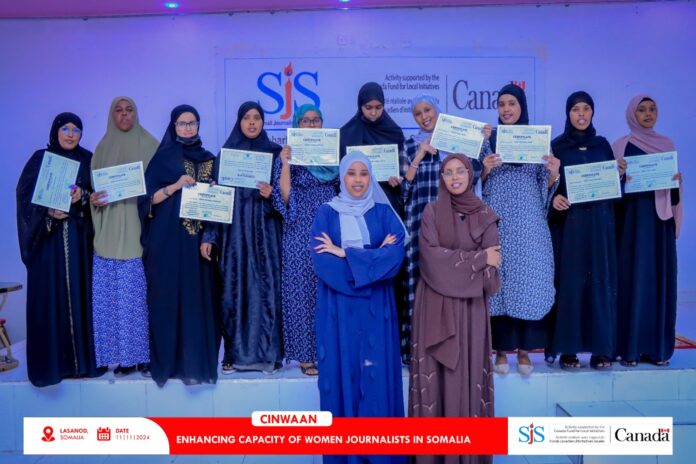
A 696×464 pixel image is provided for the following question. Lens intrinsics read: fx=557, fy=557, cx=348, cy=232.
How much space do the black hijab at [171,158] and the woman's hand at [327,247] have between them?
3.34ft

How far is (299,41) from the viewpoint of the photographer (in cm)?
535

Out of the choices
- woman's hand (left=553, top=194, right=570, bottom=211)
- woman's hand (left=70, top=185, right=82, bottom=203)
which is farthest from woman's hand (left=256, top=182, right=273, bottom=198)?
woman's hand (left=553, top=194, right=570, bottom=211)

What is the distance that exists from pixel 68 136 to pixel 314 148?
1.43 m

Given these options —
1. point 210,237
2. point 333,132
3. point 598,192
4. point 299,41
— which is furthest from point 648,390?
point 299,41

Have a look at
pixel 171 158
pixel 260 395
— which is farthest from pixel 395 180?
pixel 260 395

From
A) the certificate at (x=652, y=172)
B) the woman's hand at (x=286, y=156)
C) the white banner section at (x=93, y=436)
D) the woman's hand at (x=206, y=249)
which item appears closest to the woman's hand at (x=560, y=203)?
the certificate at (x=652, y=172)

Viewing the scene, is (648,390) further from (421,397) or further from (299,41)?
(299,41)

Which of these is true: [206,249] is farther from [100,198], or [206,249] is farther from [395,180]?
[395,180]

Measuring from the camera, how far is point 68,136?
3215mm

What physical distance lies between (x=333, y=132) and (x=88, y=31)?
3599 millimetres

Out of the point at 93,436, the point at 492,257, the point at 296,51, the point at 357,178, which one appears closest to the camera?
the point at 492,257

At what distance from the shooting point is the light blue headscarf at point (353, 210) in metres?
2.69

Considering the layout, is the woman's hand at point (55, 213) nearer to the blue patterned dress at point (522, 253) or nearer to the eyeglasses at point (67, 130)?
the eyeglasses at point (67, 130)

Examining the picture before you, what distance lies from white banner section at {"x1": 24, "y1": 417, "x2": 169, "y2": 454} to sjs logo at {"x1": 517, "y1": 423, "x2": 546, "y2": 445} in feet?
5.87
